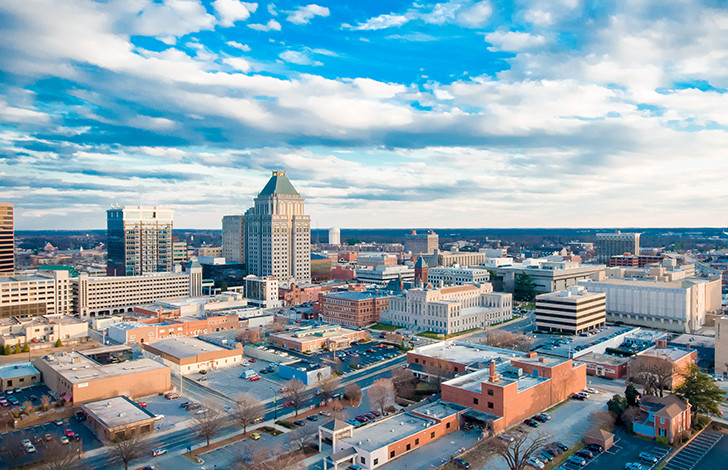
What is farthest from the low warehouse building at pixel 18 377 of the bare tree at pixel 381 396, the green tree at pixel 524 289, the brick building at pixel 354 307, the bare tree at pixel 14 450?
the green tree at pixel 524 289

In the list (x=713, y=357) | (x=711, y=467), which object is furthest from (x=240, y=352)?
(x=713, y=357)

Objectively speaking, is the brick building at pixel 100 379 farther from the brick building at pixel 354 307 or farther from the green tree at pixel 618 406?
the green tree at pixel 618 406

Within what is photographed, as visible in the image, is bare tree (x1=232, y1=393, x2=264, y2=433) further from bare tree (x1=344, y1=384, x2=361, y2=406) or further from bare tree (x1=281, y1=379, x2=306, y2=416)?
bare tree (x1=344, y1=384, x2=361, y2=406)

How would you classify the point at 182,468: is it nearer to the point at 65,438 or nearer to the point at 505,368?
the point at 65,438

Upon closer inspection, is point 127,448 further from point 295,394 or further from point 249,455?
point 295,394

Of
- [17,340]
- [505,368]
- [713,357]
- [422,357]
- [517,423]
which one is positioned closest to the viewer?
[517,423]

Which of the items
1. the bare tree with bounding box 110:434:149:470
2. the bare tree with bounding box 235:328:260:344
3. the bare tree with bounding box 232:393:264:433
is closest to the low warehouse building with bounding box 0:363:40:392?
the bare tree with bounding box 110:434:149:470
